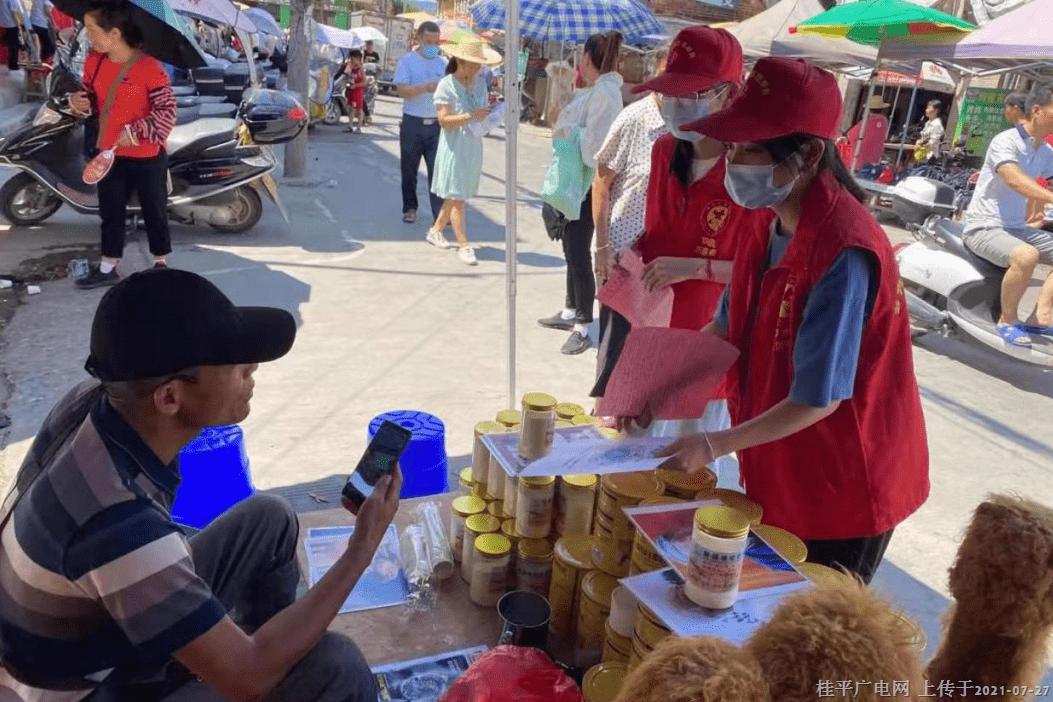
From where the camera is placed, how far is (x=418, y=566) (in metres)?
2.15

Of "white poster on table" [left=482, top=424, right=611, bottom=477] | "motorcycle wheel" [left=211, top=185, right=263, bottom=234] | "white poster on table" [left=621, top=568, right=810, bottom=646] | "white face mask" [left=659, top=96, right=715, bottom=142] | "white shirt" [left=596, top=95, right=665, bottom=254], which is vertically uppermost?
"white face mask" [left=659, top=96, right=715, bottom=142]

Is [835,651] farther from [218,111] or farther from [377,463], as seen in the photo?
[218,111]

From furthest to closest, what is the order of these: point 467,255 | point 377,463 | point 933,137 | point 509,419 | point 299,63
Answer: point 933,137 < point 299,63 < point 467,255 < point 509,419 < point 377,463

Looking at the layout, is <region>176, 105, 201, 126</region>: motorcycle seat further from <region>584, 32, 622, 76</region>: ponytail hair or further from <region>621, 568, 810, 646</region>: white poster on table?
<region>621, 568, 810, 646</region>: white poster on table

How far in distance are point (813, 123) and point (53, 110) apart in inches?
227

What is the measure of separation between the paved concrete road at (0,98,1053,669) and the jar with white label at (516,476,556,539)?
3.55 ft

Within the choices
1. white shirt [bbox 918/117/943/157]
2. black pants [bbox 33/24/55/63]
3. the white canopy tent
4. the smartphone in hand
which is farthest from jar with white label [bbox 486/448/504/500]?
white shirt [bbox 918/117/943/157]

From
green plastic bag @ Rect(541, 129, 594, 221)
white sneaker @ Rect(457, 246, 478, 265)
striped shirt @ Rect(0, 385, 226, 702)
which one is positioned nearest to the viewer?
striped shirt @ Rect(0, 385, 226, 702)

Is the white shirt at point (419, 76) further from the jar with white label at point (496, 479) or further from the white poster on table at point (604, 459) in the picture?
the white poster on table at point (604, 459)

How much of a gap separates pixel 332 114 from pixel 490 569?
1494 cm

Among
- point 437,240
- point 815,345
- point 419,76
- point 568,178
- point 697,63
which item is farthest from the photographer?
point 437,240

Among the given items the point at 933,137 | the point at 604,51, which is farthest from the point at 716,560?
the point at 933,137

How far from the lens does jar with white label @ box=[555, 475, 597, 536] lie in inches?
79.1

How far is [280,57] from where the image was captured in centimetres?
2136
